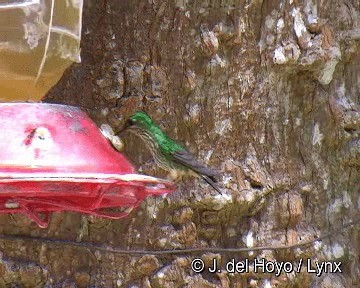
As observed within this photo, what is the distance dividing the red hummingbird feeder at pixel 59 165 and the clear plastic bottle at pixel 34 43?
386 millimetres

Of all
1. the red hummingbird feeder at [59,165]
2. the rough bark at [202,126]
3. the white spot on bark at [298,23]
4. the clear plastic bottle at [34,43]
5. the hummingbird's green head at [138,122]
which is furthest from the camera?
the white spot on bark at [298,23]

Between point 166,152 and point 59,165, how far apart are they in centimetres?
81

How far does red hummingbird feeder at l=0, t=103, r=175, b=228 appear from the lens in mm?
1762

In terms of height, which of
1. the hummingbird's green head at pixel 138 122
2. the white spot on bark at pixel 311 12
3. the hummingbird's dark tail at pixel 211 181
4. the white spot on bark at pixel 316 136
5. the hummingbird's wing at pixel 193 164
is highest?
the white spot on bark at pixel 311 12

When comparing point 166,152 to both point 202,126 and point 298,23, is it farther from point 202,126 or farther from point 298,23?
point 298,23

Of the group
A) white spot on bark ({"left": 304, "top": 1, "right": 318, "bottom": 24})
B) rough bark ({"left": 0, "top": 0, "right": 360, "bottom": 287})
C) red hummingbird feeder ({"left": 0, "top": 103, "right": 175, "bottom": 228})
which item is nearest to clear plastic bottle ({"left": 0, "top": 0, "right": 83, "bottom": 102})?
rough bark ({"left": 0, "top": 0, "right": 360, "bottom": 287})

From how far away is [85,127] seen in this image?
6.64ft

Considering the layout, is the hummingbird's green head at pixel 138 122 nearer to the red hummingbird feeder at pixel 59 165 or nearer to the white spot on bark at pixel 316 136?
the red hummingbird feeder at pixel 59 165

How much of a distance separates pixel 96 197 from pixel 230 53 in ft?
3.10

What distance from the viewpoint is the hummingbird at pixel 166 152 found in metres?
2.56

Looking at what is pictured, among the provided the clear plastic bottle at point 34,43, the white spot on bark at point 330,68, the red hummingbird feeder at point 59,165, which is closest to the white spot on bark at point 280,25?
the white spot on bark at point 330,68

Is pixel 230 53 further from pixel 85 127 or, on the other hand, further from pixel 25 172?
pixel 25 172

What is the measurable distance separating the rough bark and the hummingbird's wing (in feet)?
0.20

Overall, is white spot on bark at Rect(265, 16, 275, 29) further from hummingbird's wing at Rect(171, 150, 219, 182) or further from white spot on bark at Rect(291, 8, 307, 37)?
hummingbird's wing at Rect(171, 150, 219, 182)
